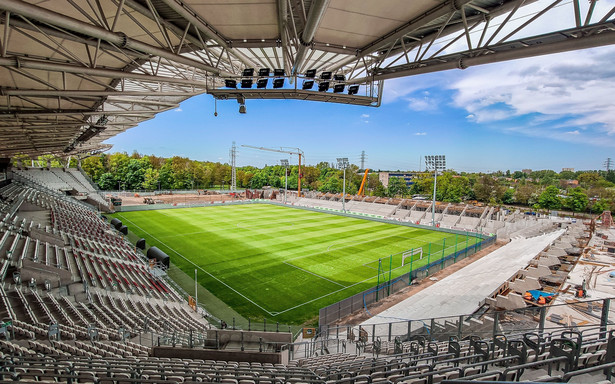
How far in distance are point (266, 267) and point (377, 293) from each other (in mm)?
8481

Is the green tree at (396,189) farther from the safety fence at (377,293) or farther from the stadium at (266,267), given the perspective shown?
the safety fence at (377,293)

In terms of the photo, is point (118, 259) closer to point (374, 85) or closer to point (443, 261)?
point (374, 85)

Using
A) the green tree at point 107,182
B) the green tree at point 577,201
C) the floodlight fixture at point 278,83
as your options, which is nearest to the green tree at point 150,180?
the green tree at point 107,182

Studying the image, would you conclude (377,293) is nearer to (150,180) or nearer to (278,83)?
(278,83)

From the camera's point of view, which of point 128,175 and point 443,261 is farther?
point 128,175

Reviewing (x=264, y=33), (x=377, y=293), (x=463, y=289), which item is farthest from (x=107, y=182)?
(x=463, y=289)

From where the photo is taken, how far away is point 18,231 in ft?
48.4

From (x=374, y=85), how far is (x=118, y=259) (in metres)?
17.0

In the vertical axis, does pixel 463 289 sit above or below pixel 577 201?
below

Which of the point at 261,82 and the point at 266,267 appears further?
the point at 266,267

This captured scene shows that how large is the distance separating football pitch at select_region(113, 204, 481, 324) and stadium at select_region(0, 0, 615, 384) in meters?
0.24

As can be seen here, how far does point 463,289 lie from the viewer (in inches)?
666

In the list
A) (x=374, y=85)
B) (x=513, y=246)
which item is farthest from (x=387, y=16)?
(x=513, y=246)

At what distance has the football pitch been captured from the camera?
54.9ft
